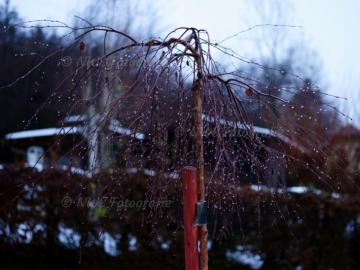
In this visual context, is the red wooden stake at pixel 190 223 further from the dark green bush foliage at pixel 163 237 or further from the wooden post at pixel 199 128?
the dark green bush foliage at pixel 163 237

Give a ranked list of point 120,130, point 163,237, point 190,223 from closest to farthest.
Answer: point 190,223 < point 120,130 < point 163,237

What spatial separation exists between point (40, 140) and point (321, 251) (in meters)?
7.65

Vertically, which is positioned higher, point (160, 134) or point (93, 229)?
point (160, 134)

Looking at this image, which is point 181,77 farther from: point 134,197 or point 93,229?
point 93,229

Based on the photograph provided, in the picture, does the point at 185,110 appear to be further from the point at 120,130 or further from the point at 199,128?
the point at 120,130

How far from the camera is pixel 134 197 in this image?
246 inches

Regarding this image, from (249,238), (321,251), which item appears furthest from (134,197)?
(321,251)

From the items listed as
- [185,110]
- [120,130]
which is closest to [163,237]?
[120,130]

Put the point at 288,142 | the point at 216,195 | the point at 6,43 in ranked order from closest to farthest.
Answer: the point at 216,195 → the point at 288,142 → the point at 6,43

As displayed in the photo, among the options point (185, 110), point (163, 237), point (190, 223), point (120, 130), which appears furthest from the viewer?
point (163, 237)

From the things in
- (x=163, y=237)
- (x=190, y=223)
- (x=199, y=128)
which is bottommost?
(x=163, y=237)

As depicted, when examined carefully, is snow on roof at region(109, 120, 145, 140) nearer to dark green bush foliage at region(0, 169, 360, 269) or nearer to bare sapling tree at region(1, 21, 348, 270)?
bare sapling tree at region(1, 21, 348, 270)

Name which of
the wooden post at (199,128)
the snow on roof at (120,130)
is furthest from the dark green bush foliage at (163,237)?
the wooden post at (199,128)

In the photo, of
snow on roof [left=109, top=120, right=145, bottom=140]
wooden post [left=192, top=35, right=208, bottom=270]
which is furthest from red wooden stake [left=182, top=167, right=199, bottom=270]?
snow on roof [left=109, top=120, right=145, bottom=140]
